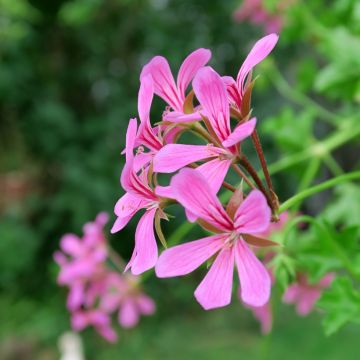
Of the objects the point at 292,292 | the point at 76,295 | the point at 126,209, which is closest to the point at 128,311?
the point at 76,295

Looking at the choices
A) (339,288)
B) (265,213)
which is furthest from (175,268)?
(339,288)

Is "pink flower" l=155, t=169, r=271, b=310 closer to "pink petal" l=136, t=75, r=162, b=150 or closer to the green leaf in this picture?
"pink petal" l=136, t=75, r=162, b=150

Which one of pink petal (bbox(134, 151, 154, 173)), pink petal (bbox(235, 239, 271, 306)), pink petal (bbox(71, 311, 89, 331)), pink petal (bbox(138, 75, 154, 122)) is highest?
pink petal (bbox(138, 75, 154, 122))

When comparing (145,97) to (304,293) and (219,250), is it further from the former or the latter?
(304,293)

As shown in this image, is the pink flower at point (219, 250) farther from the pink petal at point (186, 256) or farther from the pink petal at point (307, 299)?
the pink petal at point (307, 299)

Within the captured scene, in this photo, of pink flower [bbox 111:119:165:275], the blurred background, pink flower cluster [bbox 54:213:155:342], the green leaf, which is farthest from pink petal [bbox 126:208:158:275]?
the blurred background

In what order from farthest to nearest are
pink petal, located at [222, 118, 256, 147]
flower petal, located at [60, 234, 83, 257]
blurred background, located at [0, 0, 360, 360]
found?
1. blurred background, located at [0, 0, 360, 360]
2. flower petal, located at [60, 234, 83, 257]
3. pink petal, located at [222, 118, 256, 147]

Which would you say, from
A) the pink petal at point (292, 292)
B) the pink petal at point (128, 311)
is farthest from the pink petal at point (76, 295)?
the pink petal at point (292, 292)
